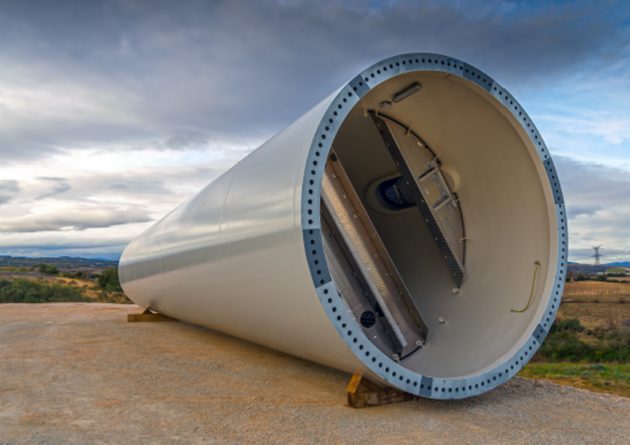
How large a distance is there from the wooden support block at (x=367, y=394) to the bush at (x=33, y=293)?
65.7 ft

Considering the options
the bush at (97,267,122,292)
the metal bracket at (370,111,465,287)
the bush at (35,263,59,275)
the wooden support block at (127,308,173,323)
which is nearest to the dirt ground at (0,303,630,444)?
the metal bracket at (370,111,465,287)

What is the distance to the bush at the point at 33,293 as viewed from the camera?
20.8m

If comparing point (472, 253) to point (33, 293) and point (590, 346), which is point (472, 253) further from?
point (33, 293)

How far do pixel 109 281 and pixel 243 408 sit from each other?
2617 cm

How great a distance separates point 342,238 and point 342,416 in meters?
Answer: 1.66

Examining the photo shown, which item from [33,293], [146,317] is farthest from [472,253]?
[33,293]

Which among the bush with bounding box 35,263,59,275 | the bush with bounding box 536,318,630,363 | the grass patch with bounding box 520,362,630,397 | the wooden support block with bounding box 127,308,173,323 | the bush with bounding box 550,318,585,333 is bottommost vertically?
the bush with bounding box 536,318,630,363

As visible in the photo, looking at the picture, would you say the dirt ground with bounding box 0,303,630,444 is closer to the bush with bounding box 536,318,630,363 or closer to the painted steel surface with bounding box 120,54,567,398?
the painted steel surface with bounding box 120,54,567,398

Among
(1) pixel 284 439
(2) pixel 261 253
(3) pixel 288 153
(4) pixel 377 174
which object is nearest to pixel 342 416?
(1) pixel 284 439

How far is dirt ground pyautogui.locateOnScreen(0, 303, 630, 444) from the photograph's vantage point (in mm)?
3494

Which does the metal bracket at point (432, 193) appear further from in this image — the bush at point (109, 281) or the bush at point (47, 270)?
the bush at point (47, 270)

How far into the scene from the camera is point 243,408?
4.08 metres

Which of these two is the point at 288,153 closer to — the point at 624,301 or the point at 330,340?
the point at 330,340

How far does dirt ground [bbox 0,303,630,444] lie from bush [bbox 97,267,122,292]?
74.1 feet
